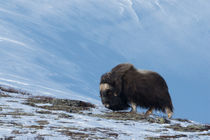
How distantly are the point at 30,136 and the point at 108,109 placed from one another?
807 cm

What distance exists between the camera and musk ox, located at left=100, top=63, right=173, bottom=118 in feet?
40.1

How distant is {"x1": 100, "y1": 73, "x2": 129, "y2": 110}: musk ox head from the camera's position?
12984 millimetres

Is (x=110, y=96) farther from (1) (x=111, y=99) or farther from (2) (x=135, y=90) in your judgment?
(2) (x=135, y=90)

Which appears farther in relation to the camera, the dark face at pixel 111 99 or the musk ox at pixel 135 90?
the dark face at pixel 111 99

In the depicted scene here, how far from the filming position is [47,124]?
729cm

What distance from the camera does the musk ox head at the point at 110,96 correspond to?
42.6ft

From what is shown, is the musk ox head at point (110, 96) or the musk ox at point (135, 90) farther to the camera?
the musk ox head at point (110, 96)

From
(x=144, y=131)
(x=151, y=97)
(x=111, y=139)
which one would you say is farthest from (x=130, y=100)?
(x=111, y=139)

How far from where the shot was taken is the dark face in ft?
42.6

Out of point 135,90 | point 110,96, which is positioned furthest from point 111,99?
point 135,90

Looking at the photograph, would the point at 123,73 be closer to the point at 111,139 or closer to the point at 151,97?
the point at 151,97

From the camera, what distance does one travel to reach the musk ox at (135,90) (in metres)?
12.2

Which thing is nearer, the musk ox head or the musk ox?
the musk ox

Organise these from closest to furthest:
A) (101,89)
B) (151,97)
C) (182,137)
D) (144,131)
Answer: (182,137) < (144,131) < (151,97) < (101,89)
